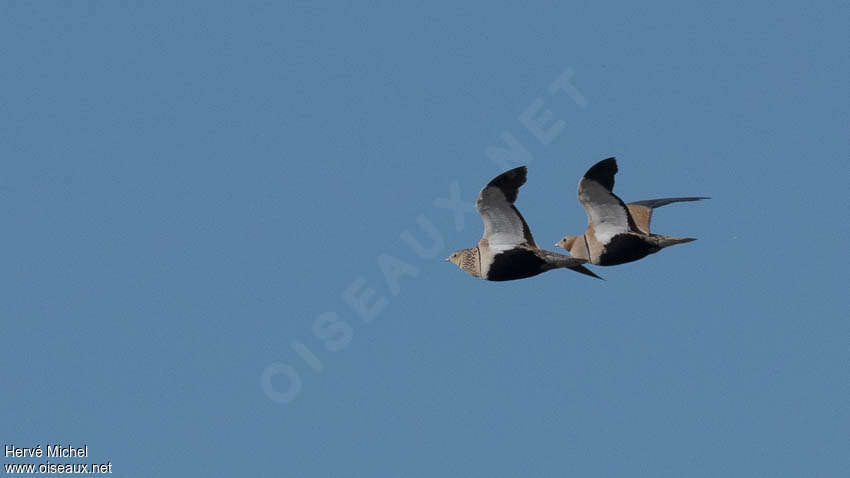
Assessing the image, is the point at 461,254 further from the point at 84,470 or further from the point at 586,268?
the point at 84,470

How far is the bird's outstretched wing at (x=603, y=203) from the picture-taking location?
44125 millimetres

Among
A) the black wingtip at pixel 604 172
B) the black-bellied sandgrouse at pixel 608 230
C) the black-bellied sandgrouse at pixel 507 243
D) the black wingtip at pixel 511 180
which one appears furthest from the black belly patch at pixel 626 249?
the black wingtip at pixel 511 180

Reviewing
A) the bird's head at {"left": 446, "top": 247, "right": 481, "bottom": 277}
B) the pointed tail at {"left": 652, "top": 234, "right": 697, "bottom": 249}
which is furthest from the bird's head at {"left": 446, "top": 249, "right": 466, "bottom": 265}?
the pointed tail at {"left": 652, "top": 234, "right": 697, "bottom": 249}

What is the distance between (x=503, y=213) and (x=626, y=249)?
13.1 feet

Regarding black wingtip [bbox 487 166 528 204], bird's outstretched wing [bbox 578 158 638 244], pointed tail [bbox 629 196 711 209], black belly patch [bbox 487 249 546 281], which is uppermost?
pointed tail [bbox 629 196 711 209]

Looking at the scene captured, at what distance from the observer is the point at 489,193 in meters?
43.3

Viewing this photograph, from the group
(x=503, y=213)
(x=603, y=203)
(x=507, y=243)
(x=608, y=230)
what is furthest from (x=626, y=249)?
(x=503, y=213)

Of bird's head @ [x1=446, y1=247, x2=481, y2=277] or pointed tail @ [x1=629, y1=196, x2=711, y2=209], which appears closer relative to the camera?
bird's head @ [x1=446, y1=247, x2=481, y2=277]

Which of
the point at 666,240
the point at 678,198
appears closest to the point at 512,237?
the point at 666,240

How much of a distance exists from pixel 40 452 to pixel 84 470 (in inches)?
51.4

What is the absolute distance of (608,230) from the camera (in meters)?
45.8

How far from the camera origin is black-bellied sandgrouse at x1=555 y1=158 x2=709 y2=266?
44.5m

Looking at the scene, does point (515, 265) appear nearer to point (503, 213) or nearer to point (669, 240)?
point (503, 213)

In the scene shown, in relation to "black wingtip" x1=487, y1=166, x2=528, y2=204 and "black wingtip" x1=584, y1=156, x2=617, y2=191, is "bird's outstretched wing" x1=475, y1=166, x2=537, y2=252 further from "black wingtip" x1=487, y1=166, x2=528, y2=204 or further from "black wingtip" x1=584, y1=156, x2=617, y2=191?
"black wingtip" x1=584, y1=156, x2=617, y2=191
